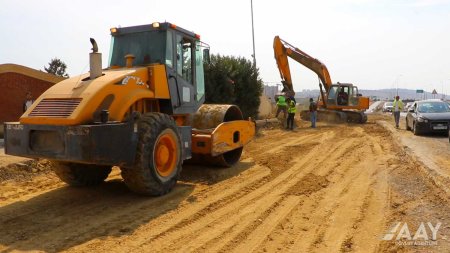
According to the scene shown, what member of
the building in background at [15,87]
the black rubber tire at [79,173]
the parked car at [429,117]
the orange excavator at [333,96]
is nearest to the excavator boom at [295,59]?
the orange excavator at [333,96]

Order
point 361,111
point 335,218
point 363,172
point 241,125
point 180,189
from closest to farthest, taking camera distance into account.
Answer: point 335,218, point 180,189, point 363,172, point 241,125, point 361,111

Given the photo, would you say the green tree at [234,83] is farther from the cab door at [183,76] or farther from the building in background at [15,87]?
the cab door at [183,76]

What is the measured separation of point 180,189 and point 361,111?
62.2 feet

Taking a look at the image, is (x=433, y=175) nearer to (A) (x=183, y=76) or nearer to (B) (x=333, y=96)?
(A) (x=183, y=76)

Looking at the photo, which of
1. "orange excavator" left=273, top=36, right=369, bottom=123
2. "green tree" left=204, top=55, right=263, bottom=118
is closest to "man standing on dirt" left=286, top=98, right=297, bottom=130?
"green tree" left=204, top=55, right=263, bottom=118

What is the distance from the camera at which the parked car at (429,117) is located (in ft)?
50.4

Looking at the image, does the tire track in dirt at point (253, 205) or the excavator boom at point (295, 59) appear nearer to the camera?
the tire track in dirt at point (253, 205)

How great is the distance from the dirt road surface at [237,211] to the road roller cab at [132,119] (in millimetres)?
475

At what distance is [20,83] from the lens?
52.0ft

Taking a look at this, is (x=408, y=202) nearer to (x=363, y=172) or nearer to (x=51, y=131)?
(x=363, y=172)

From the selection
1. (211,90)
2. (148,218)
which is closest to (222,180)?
(148,218)

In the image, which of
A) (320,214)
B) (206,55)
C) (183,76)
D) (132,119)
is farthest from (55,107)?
(320,214)

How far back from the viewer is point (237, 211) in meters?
6.07

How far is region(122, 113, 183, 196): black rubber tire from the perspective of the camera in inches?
254
